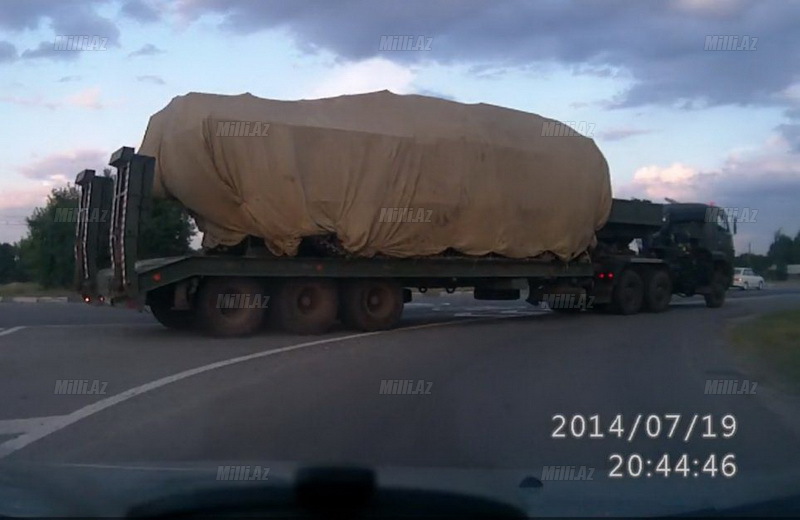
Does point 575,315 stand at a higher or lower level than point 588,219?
lower

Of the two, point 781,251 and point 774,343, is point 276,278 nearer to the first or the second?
point 774,343

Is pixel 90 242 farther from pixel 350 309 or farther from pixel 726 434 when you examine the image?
pixel 726 434

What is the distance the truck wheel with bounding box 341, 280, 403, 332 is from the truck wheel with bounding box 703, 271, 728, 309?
40.6 ft

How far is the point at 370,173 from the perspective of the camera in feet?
60.6

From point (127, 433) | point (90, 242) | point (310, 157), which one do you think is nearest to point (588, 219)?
point (310, 157)

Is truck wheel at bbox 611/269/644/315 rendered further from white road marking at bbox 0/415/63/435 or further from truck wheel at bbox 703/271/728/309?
white road marking at bbox 0/415/63/435

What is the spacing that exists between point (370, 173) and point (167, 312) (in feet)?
15.6

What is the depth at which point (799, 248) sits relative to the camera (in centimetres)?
10038

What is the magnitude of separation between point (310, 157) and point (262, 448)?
10.3m

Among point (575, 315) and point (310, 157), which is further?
point (575, 315)

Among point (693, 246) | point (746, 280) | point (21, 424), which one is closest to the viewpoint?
point (21, 424)

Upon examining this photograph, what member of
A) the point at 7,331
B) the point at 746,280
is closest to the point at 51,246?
the point at 7,331

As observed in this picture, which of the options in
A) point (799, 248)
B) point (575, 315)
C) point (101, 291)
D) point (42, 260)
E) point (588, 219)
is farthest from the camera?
point (799, 248)

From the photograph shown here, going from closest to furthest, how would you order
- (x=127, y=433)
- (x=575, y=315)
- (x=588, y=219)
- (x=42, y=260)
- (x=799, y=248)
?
(x=127, y=433), (x=588, y=219), (x=575, y=315), (x=42, y=260), (x=799, y=248)
